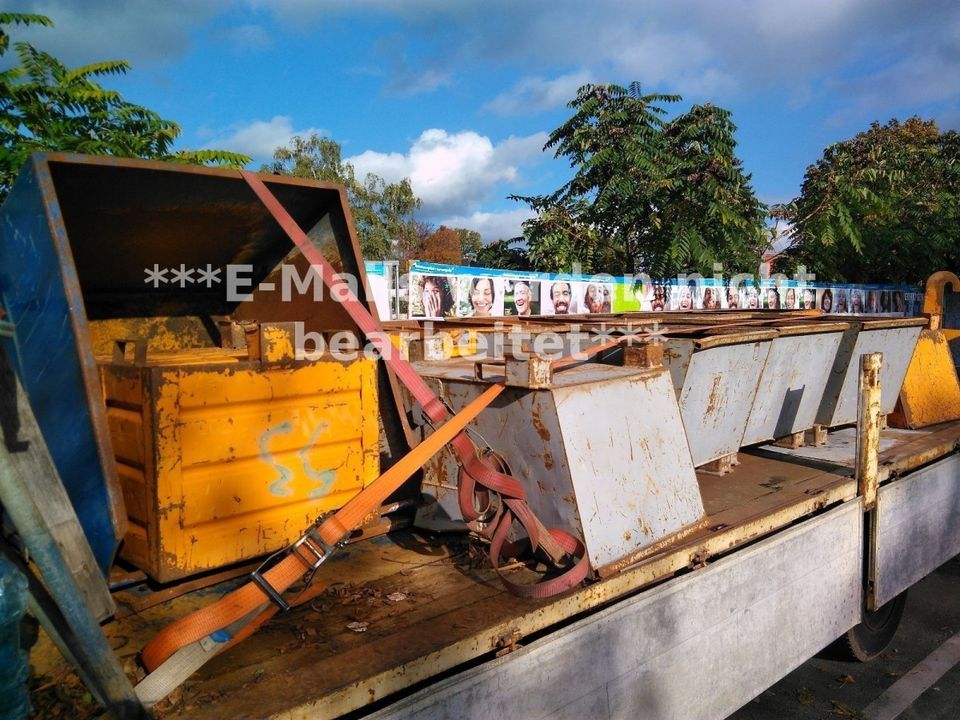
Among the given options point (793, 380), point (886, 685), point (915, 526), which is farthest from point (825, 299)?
point (886, 685)

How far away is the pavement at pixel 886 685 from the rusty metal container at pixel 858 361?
1428mm

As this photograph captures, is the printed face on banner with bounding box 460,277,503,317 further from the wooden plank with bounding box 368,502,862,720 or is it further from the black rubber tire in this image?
the wooden plank with bounding box 368,502,862,720

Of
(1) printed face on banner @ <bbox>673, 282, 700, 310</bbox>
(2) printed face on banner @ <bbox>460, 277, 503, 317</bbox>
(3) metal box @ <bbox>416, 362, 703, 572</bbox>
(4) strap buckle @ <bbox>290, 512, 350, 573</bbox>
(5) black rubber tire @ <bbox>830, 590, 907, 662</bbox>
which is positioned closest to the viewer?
(4) strap buckle @ <bbox>290, 512, 350, 573</bbox>


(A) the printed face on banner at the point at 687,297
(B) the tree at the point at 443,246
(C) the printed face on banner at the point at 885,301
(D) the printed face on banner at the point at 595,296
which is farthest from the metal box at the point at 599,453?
(B) the tree at the point at 443,246

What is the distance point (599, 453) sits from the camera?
2.58 m

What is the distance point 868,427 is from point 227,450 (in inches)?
122

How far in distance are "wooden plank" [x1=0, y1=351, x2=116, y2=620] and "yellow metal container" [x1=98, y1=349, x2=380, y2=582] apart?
0.49 metres

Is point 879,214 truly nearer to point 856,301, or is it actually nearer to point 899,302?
point 856,301

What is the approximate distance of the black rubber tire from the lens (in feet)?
13.0

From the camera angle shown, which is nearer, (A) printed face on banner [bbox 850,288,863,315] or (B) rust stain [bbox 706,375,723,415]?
(B) rust stain [bbox 706,375,723,415]

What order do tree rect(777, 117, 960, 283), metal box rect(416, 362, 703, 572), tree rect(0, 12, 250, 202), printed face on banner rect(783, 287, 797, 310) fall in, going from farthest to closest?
printed face on banner rect(783, 287, 797, 310) → tree rect(777, 117, 960, 283) → tree rect(0, 12, 250, 202) → metal box rect(416, 362, 703, 572)

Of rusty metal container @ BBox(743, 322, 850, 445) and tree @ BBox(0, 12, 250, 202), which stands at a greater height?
tree @ BBox(0, 12, 250, 202)

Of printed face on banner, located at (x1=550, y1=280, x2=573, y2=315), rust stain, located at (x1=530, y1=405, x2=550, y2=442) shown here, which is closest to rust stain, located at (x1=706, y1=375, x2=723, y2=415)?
rust stain, located at (x1=530, y1=405, x2=550, y2=442)

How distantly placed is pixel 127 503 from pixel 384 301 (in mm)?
6607
